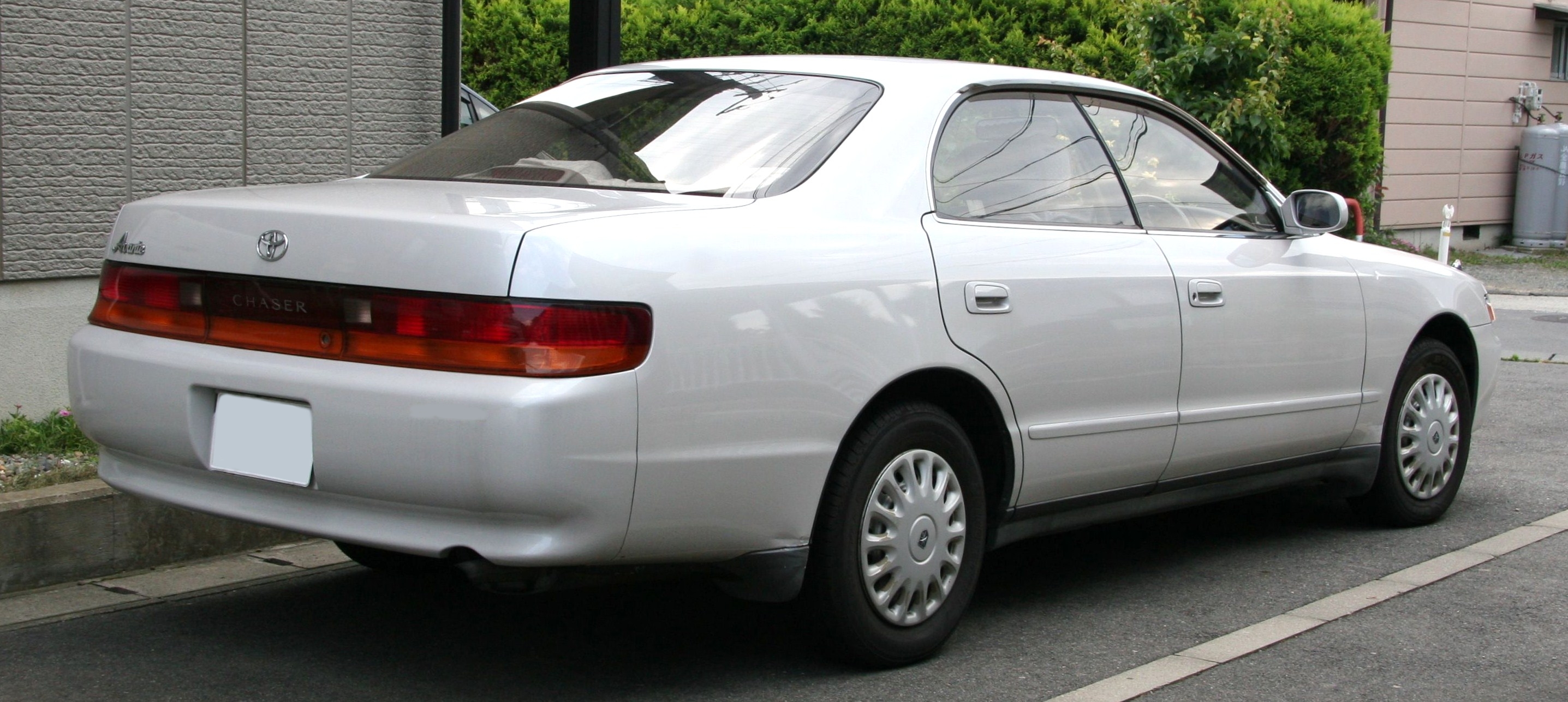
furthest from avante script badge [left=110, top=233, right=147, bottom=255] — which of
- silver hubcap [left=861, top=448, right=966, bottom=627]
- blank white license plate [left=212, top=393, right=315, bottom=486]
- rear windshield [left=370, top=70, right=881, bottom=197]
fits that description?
silver hubcap [left=861, top=448, right=966, bottom=627]

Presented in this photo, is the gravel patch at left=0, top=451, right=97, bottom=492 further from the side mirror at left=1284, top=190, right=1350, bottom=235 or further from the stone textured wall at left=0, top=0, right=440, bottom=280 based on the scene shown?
the side mirror at left=1284, top=190, right=1350, bottom=235

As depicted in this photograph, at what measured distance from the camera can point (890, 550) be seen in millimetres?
3775

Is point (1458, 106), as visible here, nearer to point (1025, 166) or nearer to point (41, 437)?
point (1025, 166)

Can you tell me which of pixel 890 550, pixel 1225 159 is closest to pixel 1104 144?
pixel 1225 159

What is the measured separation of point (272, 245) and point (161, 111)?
10.6 ft

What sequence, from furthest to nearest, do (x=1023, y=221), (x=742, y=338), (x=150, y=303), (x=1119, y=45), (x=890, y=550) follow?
(x=1119, y=45)
(x=1023, y=221)
(x=890, y=550)
(x=150, y=303)
(x=742, y=338)

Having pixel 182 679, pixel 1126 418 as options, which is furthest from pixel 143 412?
pixel 1126 418

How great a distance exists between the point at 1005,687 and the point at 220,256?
202 cm

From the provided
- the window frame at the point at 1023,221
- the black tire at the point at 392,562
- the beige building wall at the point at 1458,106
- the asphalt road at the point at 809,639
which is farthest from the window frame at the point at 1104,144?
the beige building wall at the point at 1458,106

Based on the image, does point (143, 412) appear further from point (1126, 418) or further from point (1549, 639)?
point (1549, 639)

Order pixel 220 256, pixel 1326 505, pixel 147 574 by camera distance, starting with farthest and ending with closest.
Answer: pixel 1326 505 → pixel 147 574 → pixel 220 256

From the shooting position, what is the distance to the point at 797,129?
391 cm

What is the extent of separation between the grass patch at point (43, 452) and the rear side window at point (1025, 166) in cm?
276

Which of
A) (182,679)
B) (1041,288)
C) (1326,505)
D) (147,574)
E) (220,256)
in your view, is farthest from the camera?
(1326,505)
